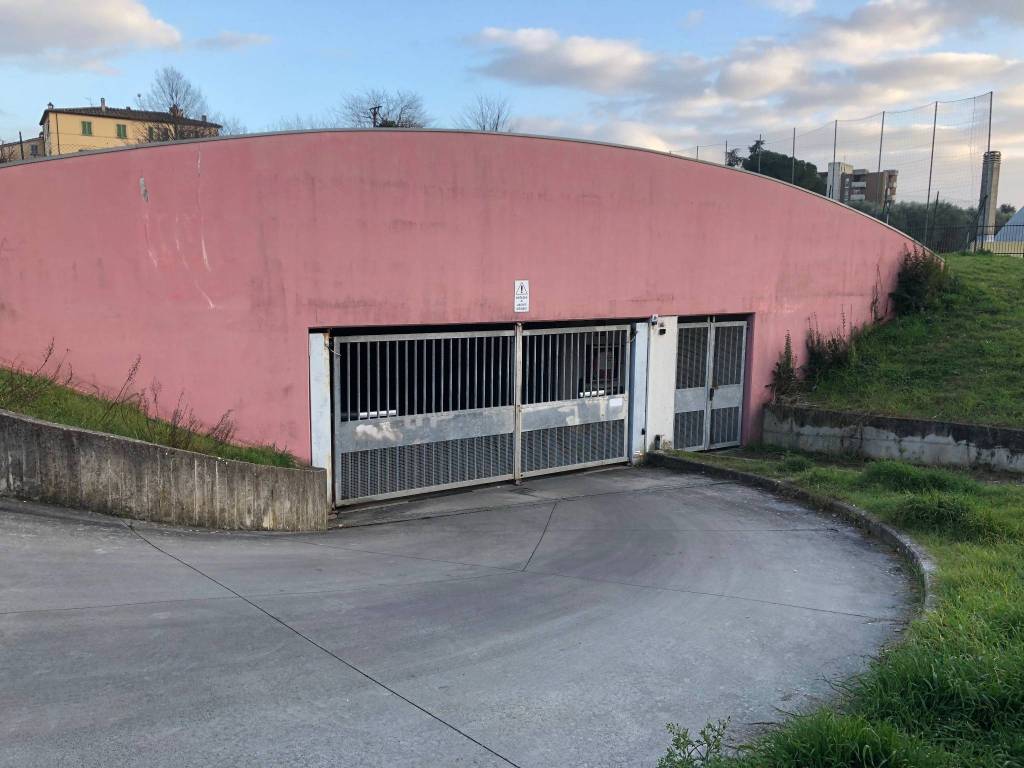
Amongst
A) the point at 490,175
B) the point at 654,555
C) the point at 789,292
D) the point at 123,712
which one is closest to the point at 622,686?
the point at 123,712

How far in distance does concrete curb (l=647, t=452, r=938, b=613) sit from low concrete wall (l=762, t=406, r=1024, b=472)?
3019 mm

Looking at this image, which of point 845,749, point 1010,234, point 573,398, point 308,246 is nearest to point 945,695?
point 845,749

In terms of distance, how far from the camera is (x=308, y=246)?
9.95 metres

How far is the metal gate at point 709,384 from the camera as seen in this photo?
15.0m

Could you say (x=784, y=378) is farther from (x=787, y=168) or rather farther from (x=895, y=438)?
Result: (x=787, y=168)

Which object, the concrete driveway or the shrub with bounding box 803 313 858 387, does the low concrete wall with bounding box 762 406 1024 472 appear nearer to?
the shrub with bounding box 803 313 858 387

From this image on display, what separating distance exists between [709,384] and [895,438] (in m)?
3.48

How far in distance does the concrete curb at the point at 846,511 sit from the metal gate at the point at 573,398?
1238 mm

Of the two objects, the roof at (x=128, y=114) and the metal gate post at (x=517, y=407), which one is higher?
the roof at (x=128, y=114)

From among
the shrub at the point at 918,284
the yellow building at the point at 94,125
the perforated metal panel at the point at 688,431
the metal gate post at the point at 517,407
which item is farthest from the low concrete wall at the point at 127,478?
the yellow building at the point at 94,125

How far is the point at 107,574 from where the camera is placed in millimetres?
5953

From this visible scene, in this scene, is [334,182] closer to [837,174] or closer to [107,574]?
[107,574]

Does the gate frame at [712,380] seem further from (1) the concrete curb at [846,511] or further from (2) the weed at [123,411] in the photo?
(2) the weed at [123,411]

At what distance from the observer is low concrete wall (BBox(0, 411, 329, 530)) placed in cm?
699
